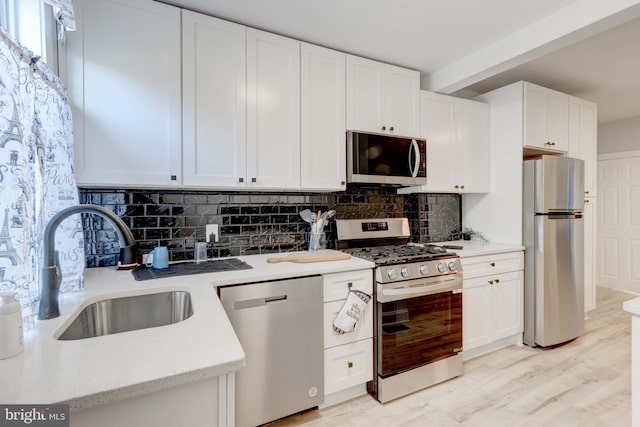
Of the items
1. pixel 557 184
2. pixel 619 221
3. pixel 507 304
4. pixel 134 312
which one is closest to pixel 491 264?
pixel 507 304

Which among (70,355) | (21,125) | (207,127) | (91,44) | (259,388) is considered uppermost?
(91,44)

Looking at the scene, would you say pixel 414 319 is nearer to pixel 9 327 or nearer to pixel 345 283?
pixel 345 283

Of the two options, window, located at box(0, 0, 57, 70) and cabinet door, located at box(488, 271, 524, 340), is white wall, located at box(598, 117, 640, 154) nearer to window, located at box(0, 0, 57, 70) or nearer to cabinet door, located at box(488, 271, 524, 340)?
cabinet door, located at box(488, 271, 524, 340)

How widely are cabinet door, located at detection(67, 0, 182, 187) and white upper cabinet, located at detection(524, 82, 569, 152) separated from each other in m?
2.98

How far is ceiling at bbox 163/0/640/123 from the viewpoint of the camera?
1876mm

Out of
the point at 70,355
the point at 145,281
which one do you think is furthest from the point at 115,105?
the point at 70,355

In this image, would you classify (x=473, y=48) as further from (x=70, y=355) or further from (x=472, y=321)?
(x=70, y=355)

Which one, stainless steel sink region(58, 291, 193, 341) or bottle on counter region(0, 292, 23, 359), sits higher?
bottle on counter region(0, 292, 23, 359)

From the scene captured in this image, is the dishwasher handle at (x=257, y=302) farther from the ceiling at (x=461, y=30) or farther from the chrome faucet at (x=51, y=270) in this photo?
the ceiling at (x=461, y=30)

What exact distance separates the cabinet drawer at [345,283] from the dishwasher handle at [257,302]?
0.97ft

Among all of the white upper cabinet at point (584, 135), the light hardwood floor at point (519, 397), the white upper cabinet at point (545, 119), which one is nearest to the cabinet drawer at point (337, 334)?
the light hardwood floor at point (519, 397)

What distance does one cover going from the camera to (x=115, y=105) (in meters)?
1.71

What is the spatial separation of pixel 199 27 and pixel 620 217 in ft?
19.9

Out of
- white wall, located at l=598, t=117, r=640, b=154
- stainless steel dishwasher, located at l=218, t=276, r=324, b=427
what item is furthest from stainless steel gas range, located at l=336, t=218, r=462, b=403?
white wall, located at l=598, t=117, r=640, b=154
